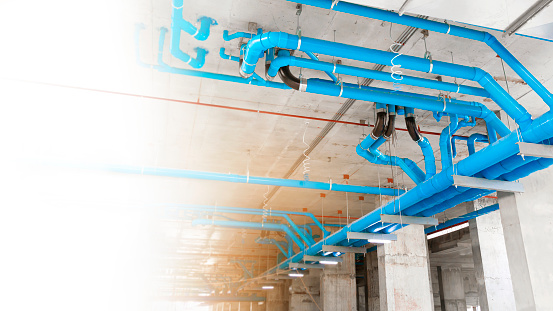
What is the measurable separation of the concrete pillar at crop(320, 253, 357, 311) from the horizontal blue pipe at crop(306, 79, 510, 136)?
36.7 feet

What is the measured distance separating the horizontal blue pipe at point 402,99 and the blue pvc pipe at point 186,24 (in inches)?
58.7

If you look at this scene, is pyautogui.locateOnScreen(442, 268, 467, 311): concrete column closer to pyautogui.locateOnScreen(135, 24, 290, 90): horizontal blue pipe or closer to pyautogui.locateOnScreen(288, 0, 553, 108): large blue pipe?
pyautogui.locateOnScreen(288, 0, 553, 108): large blue pipe

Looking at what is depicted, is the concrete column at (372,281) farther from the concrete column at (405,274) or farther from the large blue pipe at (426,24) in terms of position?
the large blue pipe at (426,24)

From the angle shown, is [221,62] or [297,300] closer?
[221,62]

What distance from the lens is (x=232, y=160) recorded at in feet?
31.4

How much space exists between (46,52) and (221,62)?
104 inches

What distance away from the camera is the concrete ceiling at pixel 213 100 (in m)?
4.95


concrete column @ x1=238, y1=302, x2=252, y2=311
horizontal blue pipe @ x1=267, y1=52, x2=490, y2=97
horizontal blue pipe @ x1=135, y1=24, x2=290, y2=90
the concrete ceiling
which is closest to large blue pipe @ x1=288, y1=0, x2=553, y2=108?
the concrete ceiling

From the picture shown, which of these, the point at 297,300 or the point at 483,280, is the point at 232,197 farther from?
the point at 297,300

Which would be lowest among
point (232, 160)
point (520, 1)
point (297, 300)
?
point (297, 300)

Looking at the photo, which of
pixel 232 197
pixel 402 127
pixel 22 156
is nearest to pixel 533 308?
pixel 402 127

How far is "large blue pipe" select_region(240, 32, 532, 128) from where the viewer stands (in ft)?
13.6

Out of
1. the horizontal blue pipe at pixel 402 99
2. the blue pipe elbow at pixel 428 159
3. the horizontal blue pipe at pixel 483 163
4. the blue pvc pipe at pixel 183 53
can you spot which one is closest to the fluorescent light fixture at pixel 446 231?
the horizontal blue pipe at pixel 483 163

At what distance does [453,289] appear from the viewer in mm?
19172
